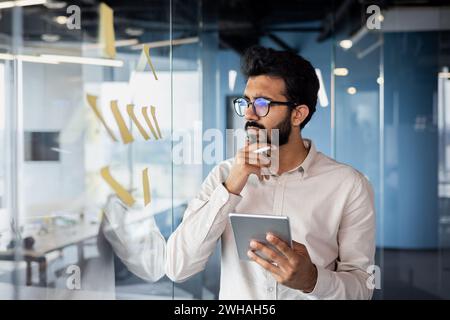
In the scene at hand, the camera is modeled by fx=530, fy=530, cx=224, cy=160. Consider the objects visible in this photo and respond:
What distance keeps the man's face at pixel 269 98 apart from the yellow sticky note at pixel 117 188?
149cm

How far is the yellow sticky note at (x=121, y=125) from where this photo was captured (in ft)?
9.40

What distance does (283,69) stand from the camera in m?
1.82

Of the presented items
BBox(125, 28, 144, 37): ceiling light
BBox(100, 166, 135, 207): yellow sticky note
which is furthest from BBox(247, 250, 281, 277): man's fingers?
BBox(125, 28, 144, 37): ceiling light

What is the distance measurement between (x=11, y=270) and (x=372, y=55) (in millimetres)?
2815


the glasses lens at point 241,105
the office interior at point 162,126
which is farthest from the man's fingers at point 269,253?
the office interior at point 162,126

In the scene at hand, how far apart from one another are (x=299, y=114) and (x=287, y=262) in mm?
581

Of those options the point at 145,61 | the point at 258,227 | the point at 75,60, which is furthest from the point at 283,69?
the point at 75,60

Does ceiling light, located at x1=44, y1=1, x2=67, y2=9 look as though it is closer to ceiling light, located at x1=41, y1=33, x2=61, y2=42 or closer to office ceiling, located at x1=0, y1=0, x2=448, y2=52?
office ceiling, located at x1=0, y1=0, x2=448, y2=52

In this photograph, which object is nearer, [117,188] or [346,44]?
[117,188]

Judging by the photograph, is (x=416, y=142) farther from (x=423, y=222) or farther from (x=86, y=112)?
(x=86, y=112)

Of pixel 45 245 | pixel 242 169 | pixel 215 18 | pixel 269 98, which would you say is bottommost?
pixel 45 245

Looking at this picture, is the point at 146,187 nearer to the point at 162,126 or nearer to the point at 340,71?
the point at 162,126

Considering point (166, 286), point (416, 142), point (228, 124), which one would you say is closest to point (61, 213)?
point (166, 286)

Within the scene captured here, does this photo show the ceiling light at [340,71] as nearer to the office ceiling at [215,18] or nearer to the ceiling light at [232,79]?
the office ceiling at [215,18]
